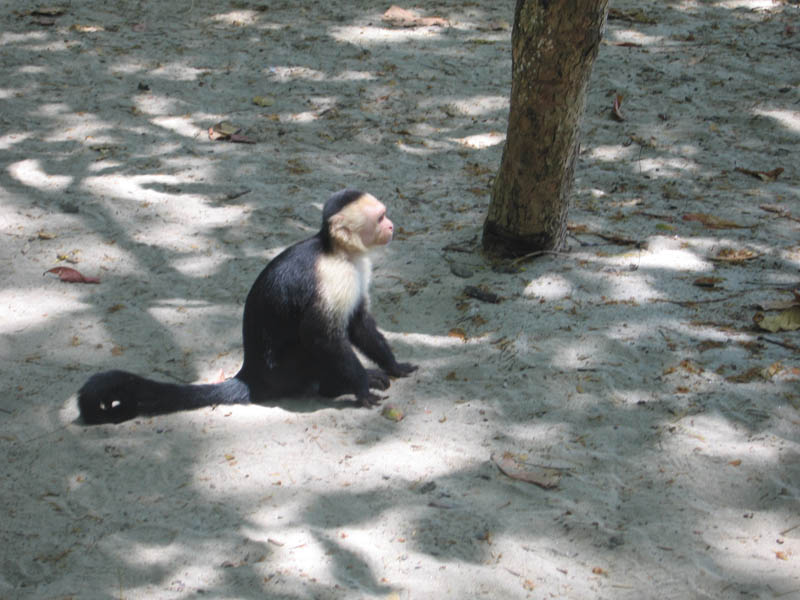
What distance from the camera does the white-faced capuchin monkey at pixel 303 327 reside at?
3.92m

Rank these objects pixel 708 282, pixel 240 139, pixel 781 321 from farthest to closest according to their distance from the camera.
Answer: pixel 240 139 < pixel 708 282 < pixel 781 321

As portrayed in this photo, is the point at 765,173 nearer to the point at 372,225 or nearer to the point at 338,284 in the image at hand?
the point at 372,225

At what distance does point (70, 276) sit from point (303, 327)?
2041 millimetres

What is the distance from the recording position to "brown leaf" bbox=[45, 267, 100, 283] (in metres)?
5.10

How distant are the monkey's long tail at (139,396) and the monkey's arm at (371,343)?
64 cm

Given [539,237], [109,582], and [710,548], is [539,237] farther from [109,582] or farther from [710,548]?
[109,582]

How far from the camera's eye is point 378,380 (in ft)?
14.0

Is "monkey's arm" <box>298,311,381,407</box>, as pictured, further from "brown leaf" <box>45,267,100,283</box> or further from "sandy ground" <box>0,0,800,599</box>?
"brown leaf" <box>45,267,100,283</box>

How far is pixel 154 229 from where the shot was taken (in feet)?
18.9

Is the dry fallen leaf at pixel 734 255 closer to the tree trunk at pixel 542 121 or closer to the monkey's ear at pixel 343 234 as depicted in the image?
the tree trunk at pixel 542 121

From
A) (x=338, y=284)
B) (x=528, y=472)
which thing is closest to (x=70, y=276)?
(x=338, y=284)

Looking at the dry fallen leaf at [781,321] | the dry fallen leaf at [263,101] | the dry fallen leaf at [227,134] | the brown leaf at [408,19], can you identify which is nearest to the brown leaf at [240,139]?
the dry fallen leaf at [227,134]

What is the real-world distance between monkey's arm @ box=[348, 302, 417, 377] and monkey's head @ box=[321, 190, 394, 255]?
1.24 ft

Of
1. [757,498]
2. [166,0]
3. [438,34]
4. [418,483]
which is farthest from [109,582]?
[166,0]
